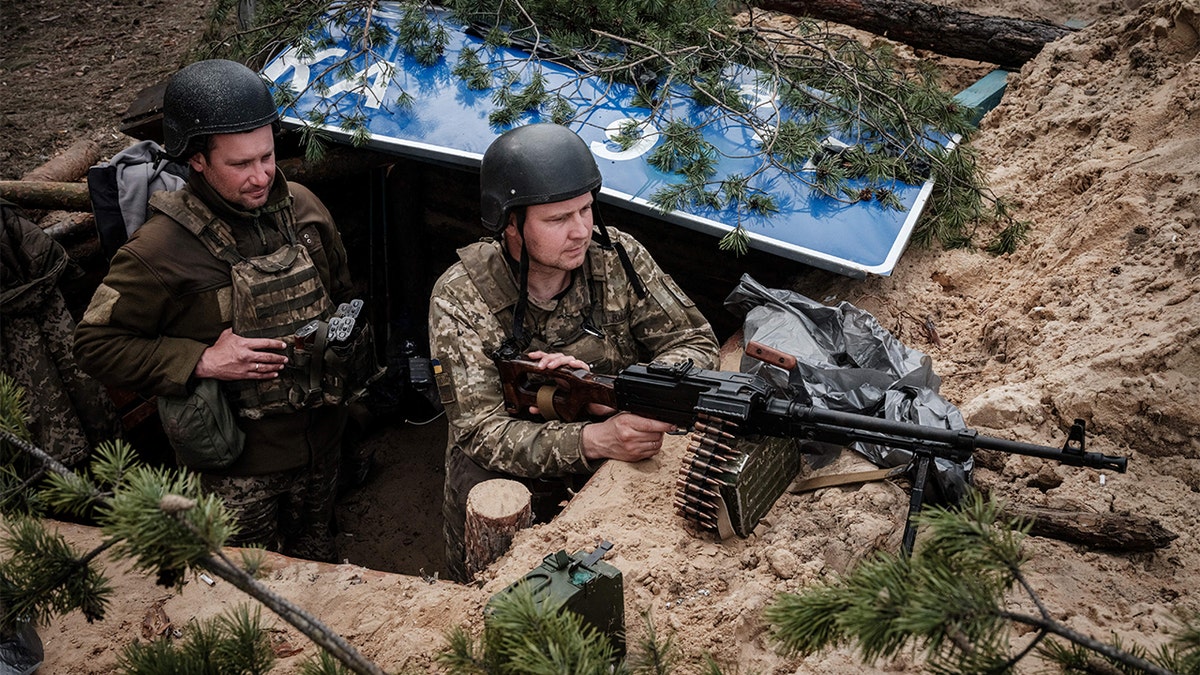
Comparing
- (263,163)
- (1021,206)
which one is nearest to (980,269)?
(1021,206)

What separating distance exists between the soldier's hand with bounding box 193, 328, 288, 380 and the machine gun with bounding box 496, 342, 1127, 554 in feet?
4.31

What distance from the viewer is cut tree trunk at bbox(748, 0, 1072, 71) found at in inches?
261

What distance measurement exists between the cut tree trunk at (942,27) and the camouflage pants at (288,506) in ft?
15.4

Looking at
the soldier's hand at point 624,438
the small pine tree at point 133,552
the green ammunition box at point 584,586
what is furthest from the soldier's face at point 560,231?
the small pine tree at point 133,552

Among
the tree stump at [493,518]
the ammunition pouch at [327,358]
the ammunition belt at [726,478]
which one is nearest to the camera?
the ammunition belt at [726,478]

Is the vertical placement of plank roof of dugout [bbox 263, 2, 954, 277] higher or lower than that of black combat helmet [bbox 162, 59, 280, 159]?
lower

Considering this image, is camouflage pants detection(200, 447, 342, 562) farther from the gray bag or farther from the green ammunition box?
the green ammunition box

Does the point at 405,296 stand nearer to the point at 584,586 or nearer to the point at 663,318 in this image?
the point at 663,318

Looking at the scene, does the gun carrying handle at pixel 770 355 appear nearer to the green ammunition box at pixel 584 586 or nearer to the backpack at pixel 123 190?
the green ammunition box at pixel 584 586

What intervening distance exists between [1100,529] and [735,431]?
1.35 m

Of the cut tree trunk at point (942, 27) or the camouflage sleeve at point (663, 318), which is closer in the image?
the camouflage sleeve at point (663, 318)

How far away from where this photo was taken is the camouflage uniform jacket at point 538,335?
421 cm

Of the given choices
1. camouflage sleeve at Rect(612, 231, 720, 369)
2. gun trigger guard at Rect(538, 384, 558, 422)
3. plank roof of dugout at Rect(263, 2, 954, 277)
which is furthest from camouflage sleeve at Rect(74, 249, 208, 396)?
camouflage sleeve at Rect(612, 231, 720, 369)

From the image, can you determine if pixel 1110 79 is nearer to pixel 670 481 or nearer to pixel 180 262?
pixel 670 481
